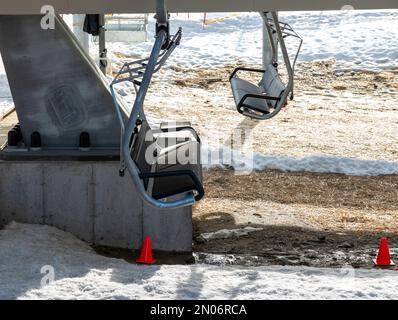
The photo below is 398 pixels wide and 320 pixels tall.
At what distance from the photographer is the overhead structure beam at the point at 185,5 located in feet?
32.4

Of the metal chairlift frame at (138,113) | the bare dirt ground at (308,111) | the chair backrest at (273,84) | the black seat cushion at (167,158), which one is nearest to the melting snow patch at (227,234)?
the black seat cushion at (167,158)

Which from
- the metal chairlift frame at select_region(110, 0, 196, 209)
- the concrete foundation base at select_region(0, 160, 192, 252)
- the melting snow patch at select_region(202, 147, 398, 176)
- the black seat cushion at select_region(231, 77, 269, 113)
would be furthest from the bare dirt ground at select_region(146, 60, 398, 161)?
the metal chairlift frame at select_region(110, 0, 196, 209)

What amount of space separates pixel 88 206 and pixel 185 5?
2.24m

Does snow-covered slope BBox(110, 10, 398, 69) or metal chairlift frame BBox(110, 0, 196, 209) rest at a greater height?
metal chairlift frame BBox(110, 0, 196, 209)

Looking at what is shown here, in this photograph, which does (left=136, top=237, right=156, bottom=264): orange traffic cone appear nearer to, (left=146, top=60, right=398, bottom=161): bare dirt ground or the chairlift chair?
the chairlift chair

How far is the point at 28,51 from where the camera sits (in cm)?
1029

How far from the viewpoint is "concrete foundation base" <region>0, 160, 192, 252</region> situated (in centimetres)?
1036

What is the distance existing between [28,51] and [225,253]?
2.85 meters

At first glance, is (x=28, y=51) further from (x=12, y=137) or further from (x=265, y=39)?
(x=265, y=39)

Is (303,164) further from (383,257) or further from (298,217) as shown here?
(383,257)

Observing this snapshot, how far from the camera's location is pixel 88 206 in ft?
34.1

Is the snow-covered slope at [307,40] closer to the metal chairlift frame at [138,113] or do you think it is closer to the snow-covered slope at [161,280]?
the snow-covered slope at [161,280]

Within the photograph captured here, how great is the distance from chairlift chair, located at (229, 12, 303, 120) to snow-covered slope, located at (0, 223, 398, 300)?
125 inches

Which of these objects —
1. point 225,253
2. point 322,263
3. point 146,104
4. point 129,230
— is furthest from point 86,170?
point 146,104
